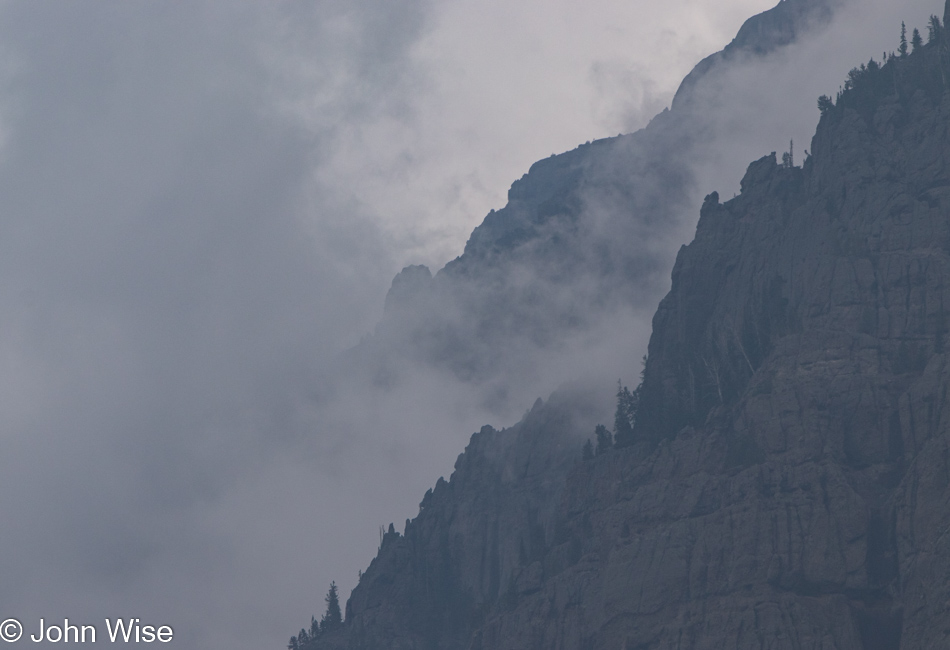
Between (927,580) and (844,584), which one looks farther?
(844,584)

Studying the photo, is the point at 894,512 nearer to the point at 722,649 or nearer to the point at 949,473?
the point at 949,473

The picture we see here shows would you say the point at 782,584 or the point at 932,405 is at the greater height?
the point at 932,405

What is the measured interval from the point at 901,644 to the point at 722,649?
71.5 ft

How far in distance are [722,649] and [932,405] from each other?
4016cm

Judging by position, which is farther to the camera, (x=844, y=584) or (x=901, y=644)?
(x=844, y=584)

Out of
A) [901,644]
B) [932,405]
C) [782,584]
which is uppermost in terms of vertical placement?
[932,405]

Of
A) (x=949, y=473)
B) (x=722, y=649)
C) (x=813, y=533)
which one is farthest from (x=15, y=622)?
(x=949, y=473)

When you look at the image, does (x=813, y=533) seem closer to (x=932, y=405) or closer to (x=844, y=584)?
(x=844, y=584)

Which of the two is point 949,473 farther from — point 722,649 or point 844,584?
point 722,649

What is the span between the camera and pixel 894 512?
19588cm

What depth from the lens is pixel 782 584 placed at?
197 m

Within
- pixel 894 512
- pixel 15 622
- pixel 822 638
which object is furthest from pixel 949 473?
pixel 15 622

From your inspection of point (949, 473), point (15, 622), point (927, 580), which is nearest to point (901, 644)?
point (927, 580)

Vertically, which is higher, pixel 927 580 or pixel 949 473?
pixel 949 473
